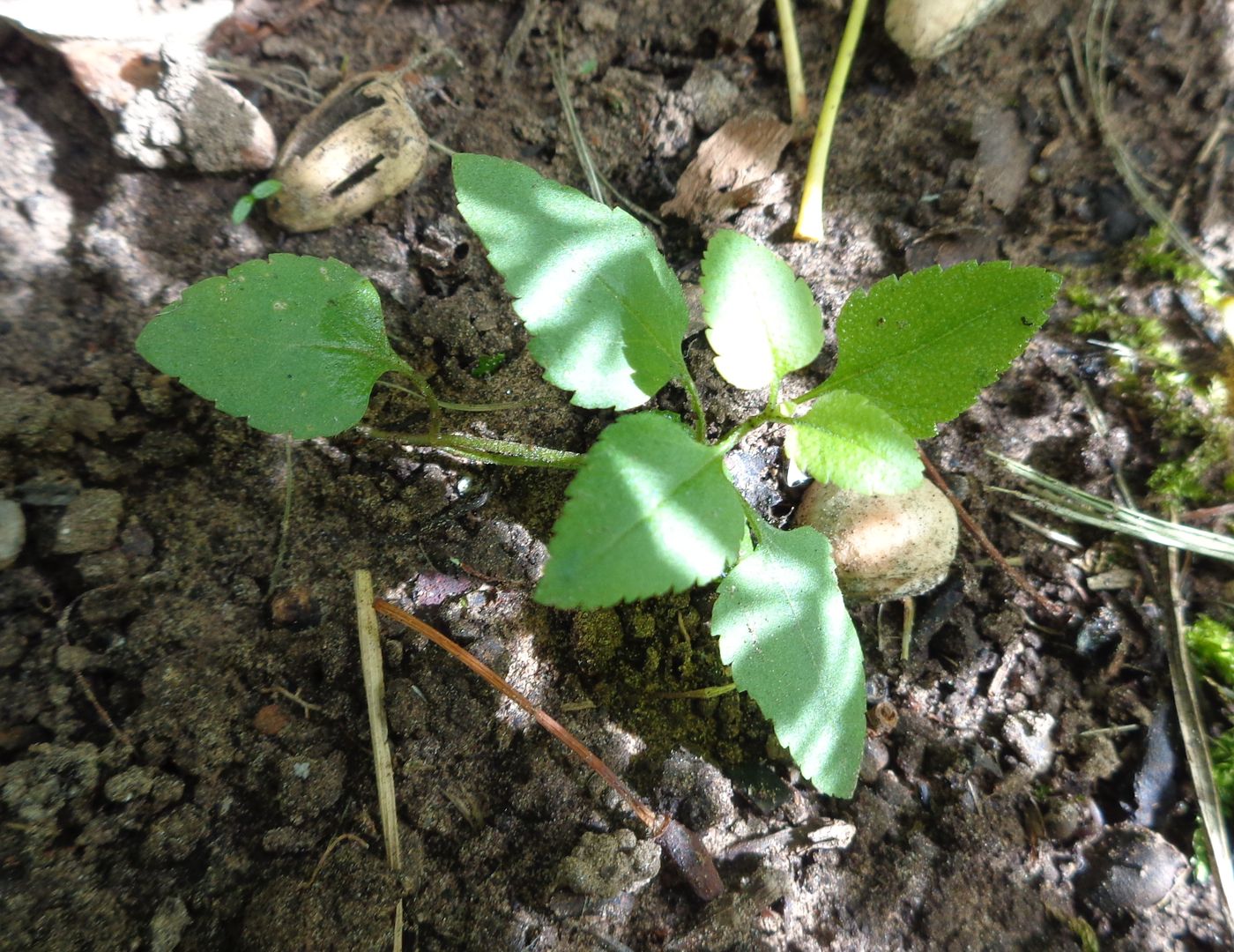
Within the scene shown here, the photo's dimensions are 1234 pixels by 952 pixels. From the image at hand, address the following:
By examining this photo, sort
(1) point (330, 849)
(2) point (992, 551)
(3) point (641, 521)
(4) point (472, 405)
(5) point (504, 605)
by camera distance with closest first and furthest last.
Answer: (3) point (641, 521) → (1) point (330, 849) → (5) point (504, 605) → (4) point (472, 405) → (2) point (992, 551)

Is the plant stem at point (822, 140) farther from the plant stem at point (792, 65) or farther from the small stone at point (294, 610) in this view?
the small stone at point (294, 610)

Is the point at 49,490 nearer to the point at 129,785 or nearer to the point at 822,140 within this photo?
the point at 129,785

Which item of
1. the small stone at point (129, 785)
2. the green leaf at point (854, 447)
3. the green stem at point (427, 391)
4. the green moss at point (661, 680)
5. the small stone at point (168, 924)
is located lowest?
the small stone at point (168, 924)

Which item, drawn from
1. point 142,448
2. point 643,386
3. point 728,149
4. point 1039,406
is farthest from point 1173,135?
point 142,448

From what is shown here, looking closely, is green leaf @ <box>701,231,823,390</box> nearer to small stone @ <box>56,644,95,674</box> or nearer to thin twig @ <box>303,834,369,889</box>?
thin twig @ <box>303,834,369,889</box>

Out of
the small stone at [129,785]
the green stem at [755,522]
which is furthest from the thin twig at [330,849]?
the green stem at [755,522]

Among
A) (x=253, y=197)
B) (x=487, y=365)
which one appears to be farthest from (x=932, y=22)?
(x=253, y=197)

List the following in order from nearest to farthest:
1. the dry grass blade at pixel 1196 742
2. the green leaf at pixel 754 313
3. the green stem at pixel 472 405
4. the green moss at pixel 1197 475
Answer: the green leaf at pixel 754 313
the dry grass blade at pixel 1196 742
the green stem at pixel 472 405
the green moss at pixel 1197 475
